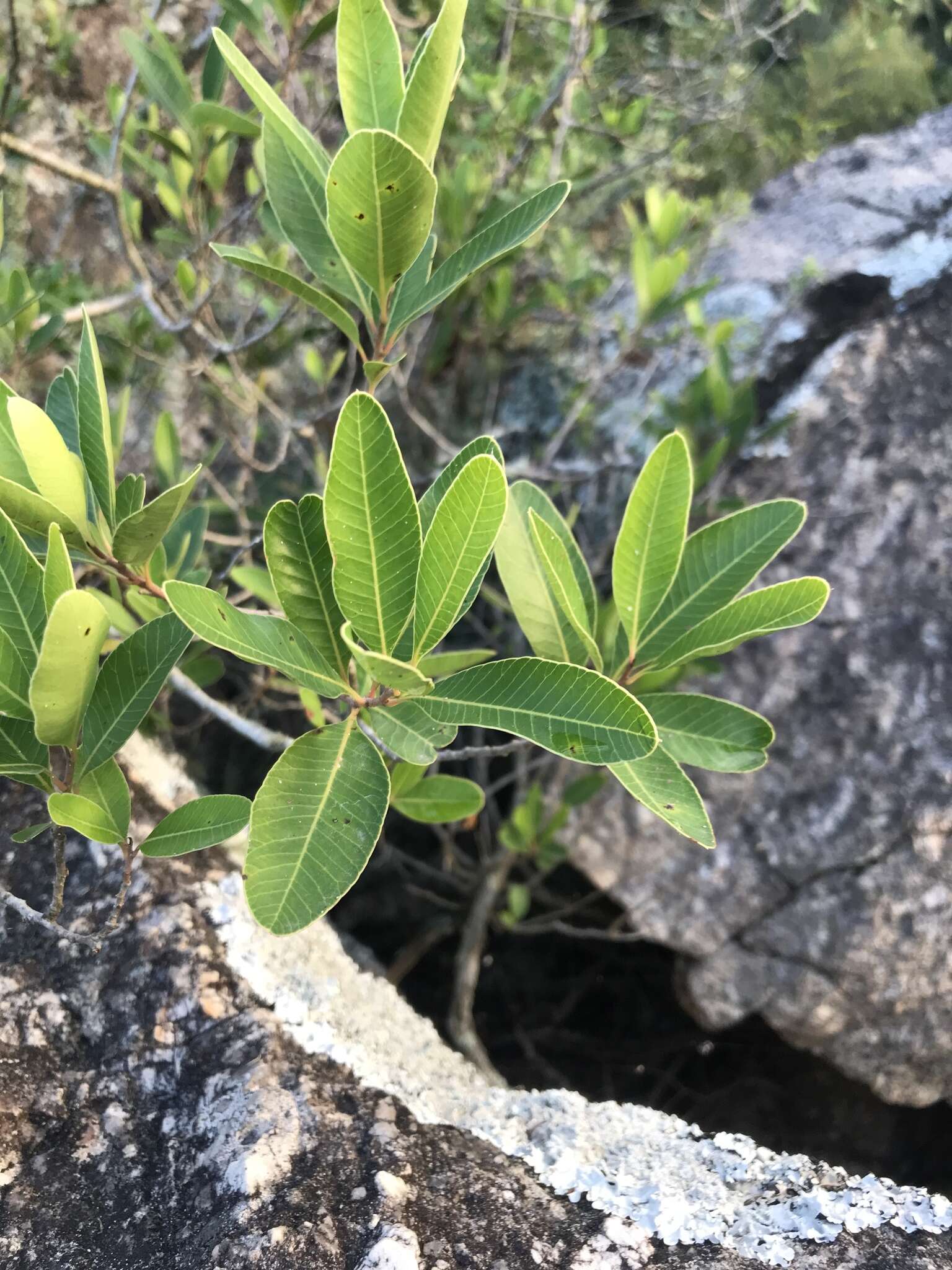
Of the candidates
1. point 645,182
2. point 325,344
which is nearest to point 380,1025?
point 325,344

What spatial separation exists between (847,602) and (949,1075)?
33.7 inches

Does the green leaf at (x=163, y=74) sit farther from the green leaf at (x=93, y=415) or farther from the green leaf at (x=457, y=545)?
the green leaf at (x=457, y=545)

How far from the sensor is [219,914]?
2.93 ft

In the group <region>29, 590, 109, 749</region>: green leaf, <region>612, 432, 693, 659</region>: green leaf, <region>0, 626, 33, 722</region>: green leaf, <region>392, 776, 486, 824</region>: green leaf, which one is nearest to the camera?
<region>29, 590, 109, 749</region>: green leaf

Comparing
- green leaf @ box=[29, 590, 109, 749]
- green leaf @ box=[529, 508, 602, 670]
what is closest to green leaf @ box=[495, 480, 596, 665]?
green leaf @ box=[529, 508, 602, 670]

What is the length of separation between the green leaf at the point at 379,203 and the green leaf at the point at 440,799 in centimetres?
51

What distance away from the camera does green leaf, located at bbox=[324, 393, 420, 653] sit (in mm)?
572

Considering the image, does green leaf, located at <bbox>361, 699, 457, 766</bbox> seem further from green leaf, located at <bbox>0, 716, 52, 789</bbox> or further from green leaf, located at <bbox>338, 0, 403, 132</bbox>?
green leaf, located at <bbox>338, 0, 403, 132</bbox>

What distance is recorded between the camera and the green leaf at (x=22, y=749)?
2.17 ft

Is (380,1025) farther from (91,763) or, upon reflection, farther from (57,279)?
(57,279)

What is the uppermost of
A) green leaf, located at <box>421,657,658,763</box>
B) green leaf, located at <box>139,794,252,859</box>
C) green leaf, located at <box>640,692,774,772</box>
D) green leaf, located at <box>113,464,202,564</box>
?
green leaf, located at <box>113,464,202,564</box>

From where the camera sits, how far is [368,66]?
71 centimetres

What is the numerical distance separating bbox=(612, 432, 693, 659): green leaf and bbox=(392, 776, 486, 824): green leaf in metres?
0.25

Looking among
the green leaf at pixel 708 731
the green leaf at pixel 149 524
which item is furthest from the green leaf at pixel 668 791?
the green leaf at pixel 149 524
